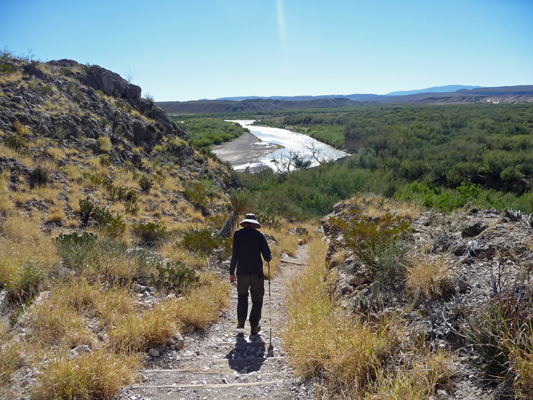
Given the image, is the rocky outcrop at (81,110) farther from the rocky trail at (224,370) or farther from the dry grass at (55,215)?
the rocky trail at (224,370)

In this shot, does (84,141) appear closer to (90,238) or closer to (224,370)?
(90,238)

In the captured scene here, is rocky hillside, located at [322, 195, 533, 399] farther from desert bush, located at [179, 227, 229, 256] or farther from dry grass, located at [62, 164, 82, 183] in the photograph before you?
dry grass, located at [62, 164, 82, 183]

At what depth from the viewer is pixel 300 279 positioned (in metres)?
6.94

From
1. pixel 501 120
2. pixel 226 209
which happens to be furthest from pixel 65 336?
pixel 501 120

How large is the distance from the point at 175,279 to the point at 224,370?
220 cm

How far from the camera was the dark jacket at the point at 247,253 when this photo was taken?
16.4 ft

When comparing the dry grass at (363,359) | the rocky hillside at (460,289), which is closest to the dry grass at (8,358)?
the dry grass at (363,359)

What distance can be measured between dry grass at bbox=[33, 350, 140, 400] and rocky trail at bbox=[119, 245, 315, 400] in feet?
0.50

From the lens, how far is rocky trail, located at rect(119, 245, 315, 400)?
3268 mm

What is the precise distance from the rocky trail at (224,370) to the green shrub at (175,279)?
2.86 ft

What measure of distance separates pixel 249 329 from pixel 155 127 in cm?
1969

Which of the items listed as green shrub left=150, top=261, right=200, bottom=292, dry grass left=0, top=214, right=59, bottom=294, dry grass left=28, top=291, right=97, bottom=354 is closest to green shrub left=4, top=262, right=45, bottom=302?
dry grass left=0, top=214, right=59, bottom=294

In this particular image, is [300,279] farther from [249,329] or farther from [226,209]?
[226,209]

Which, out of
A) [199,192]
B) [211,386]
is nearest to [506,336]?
[211,386]
